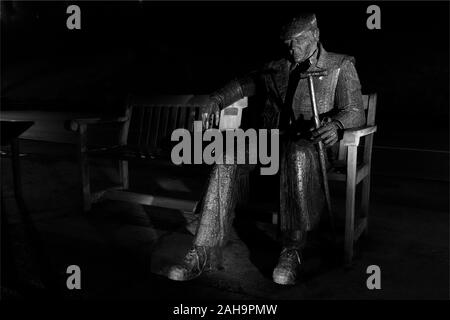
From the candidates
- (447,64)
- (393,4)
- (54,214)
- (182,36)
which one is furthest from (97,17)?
(54,214)

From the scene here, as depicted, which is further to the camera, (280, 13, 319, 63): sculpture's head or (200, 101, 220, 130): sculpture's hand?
(200, 101, 220, 130): sculpture's hand

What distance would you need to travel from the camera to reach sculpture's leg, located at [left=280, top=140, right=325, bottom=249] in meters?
3.06

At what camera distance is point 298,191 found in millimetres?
3066

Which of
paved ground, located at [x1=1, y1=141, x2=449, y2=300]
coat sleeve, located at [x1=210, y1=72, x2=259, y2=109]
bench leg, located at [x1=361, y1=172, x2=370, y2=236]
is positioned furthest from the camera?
bench leg, located at [x1=361, y1=172, x2=370, y2=236]

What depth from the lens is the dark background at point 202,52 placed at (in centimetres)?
1544

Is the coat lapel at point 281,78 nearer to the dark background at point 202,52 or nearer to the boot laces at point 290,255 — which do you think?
the boot laces at point 290,255

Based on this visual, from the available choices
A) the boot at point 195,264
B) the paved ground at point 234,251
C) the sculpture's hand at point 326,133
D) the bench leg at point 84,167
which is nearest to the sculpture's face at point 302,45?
the sculpture's hand at point 326,133

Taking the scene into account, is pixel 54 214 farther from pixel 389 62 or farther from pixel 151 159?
pixel 389 62

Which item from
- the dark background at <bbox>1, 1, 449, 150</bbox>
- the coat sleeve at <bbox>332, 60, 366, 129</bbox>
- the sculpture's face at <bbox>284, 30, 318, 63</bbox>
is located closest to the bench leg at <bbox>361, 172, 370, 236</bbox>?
the coat sleeve at <bbox>332, 60, 366, 129</bbox>

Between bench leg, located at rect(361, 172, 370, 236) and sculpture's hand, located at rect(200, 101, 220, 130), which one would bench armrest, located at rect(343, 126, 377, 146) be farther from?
sculpture's hand, located at rect(200, 101, 220, 130)

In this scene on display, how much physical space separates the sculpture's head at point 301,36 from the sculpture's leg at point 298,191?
0.68 m

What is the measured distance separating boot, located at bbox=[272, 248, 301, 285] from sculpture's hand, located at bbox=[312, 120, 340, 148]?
0.77 meters

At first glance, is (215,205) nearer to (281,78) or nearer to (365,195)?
(281,78)

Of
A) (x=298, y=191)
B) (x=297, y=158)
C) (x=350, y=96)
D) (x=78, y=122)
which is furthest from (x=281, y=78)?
(x=78, y=122)
